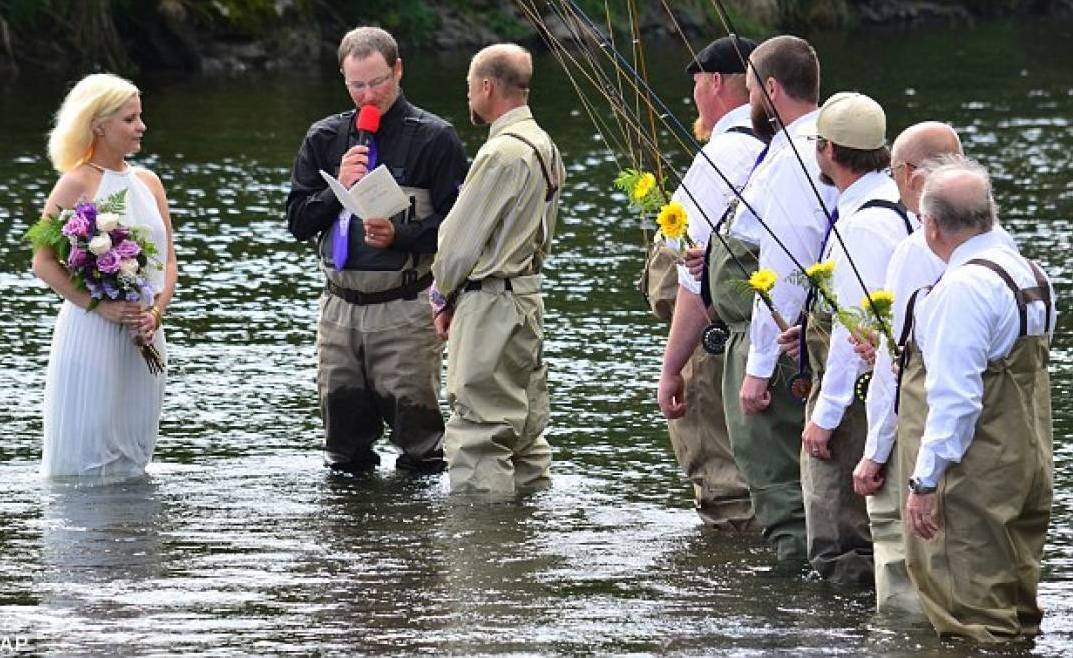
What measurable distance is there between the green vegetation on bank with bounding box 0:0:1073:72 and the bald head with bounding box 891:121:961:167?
27.0 metres

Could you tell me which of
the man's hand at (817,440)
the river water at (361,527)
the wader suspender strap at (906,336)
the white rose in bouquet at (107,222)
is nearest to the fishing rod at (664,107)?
the man's hand at (817,440)

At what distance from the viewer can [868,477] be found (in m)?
7.20

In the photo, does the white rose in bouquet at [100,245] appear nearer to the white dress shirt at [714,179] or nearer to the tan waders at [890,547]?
the white dress shirt at [714,179]

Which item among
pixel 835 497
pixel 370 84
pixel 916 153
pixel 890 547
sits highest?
pixel 370 84

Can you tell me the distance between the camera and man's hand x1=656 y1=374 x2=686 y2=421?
8625 mm

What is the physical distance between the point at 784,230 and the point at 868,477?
108 cm

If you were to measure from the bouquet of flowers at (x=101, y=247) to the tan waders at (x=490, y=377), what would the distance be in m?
1.43

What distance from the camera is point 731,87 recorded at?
28.6 feet

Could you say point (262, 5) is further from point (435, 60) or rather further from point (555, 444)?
point (555, 444)

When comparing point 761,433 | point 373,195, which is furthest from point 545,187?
point 761,433

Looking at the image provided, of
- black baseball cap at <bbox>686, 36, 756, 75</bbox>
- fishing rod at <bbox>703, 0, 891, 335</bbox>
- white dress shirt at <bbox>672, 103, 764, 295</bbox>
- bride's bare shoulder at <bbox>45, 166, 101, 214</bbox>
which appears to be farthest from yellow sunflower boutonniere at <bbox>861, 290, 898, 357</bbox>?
bride's bare shoulder at <bbox>45, 166, 101, 214</bbox>

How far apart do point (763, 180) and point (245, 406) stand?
189 inches

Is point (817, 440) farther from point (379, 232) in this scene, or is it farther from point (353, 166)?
point (353, 166)

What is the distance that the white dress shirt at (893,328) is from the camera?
7.03 metres
